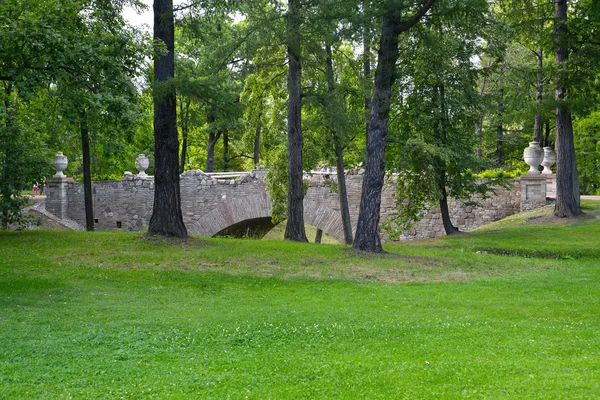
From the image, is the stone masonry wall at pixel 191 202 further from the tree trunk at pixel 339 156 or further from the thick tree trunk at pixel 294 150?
the thick tree trunk at pixel 294 150

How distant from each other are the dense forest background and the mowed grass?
2.88m

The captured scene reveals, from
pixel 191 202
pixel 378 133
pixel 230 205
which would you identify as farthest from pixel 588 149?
pixel 378 133

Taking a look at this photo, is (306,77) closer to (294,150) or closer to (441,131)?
(294,150)

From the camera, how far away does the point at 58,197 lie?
102 ft

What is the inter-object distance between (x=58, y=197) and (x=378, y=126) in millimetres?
20599

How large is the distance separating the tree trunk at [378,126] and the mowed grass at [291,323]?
2.80 feet

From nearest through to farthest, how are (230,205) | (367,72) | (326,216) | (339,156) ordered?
(339,156) < (367,72) < (326,216) < (230,205)

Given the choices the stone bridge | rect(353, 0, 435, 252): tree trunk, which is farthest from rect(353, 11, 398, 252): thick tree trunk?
the stone bridge

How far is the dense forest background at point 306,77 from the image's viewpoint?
37.7 feet

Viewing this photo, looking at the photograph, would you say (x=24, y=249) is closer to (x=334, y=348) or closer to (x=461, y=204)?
(x=334, y=348)

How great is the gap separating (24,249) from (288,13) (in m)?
8.52

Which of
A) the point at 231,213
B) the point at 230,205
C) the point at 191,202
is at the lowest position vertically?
the point at 231,213

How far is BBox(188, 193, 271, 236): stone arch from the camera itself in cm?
2667

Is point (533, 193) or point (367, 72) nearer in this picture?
point (367, 72)
